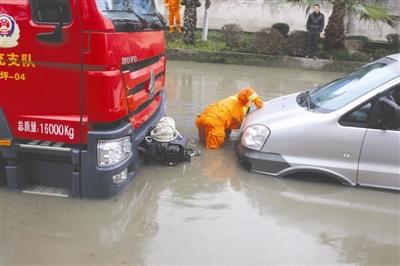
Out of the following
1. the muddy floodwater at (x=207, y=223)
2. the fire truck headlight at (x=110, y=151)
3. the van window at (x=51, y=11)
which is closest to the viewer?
the muddy floodwater at (x=207, y=223)

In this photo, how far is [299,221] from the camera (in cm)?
445

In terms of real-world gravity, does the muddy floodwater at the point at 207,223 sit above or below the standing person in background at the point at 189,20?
below

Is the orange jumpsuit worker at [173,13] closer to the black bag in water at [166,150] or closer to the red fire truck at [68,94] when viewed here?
the black bag in water at [166,150]

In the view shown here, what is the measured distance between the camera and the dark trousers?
14461mm

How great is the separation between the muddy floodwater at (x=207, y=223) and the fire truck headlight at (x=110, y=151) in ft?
1.39

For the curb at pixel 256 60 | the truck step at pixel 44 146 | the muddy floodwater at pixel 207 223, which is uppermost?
the curb at pixel 256 60

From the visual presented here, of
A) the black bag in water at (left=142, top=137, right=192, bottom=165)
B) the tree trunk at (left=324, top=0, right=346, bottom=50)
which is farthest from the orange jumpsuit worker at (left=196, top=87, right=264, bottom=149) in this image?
the tree trunk at (left=324, top=0, right=346, bottom=50)

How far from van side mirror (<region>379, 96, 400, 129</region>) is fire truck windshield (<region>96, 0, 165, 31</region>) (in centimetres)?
255

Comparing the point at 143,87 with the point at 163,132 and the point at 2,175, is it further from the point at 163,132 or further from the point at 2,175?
the point at 2,175

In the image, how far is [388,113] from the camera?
189 inches

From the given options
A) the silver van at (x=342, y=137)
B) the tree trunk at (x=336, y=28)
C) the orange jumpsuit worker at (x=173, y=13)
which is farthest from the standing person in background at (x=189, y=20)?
the silver van at (x=342, y=137)

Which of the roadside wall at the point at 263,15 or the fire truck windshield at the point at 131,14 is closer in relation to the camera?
the fire truck windshield at the point at 131,14

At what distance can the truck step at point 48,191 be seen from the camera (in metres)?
4.50

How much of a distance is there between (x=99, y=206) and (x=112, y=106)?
97cm
